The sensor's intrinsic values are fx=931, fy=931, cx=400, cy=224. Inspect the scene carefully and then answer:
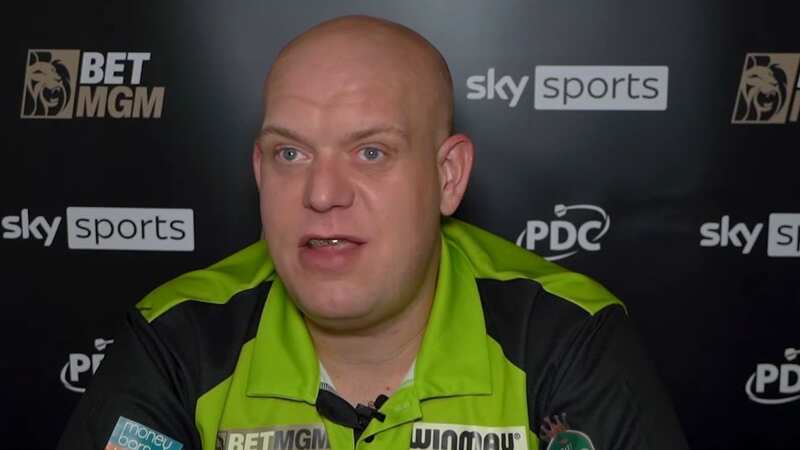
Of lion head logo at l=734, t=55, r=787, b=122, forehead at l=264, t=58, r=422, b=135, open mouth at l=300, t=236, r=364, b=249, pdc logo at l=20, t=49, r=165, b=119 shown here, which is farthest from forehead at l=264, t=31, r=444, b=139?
lion head logo at l=734, t=55, r=787, b=122

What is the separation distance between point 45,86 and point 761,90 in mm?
1557

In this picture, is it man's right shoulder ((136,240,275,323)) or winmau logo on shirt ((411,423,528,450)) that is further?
man's right shoulder ((136,240,275,323))

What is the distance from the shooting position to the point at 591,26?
197 cm

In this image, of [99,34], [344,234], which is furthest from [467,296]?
[99,34]

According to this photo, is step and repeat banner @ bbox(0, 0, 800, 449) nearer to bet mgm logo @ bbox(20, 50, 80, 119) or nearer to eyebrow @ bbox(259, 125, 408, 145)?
bet mgm logo @ bbox(20, 50, 80, 119)

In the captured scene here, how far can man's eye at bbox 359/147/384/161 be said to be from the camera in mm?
1169

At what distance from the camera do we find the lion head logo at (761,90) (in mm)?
1973

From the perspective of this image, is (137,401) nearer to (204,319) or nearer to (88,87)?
(204,319)

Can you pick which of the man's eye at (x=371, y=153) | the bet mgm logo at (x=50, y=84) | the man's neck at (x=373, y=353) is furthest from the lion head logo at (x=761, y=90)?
the bet mgm logo at (x=50, y=84)

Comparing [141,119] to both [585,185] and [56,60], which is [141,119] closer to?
[56,60]

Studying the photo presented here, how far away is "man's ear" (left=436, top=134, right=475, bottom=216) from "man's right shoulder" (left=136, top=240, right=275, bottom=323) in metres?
0.30

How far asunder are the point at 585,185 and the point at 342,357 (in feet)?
2.94

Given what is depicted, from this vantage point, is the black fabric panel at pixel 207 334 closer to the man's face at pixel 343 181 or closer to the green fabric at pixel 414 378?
the green fabric at pixel 414 378

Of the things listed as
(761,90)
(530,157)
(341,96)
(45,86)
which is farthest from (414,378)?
(45,86)
